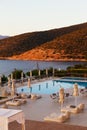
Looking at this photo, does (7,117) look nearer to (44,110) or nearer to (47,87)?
(44,110)

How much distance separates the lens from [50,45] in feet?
268

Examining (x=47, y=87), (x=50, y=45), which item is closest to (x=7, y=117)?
(x=47, y=87)

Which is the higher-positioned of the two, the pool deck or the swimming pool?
the pool deck

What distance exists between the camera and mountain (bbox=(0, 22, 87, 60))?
7419 centimetres

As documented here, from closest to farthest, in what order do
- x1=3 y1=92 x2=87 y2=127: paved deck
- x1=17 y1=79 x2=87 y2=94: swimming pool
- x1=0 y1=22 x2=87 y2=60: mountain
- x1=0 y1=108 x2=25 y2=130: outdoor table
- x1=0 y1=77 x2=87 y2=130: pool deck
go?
x1=0 y1=108 x2=25 y2=130: outdoor table, x1=0 y1=77 x2=87 y2=130: pool deck, x1=3 y1=92 x2=87 y2=127: paved deck, x1=17 y1=79 x2=87 y2=94: swimming pool, x1=0 y1=22 x2=87 y2=60: mountain

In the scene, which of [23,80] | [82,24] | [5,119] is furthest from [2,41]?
[5,119]

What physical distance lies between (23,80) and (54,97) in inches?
284

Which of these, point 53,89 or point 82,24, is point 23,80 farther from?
point 82,24

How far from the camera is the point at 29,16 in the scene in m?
53.3

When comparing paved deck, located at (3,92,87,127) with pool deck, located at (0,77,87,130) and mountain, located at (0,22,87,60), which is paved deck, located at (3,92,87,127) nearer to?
pool deck, located at (0,77,87,130)

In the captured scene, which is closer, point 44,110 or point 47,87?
point 44,110

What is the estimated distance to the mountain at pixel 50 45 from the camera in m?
74.2

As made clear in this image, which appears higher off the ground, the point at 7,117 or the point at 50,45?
the point at 7,117

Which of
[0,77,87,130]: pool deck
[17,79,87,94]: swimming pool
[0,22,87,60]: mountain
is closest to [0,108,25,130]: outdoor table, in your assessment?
[0,77,87,130]: pool deck
